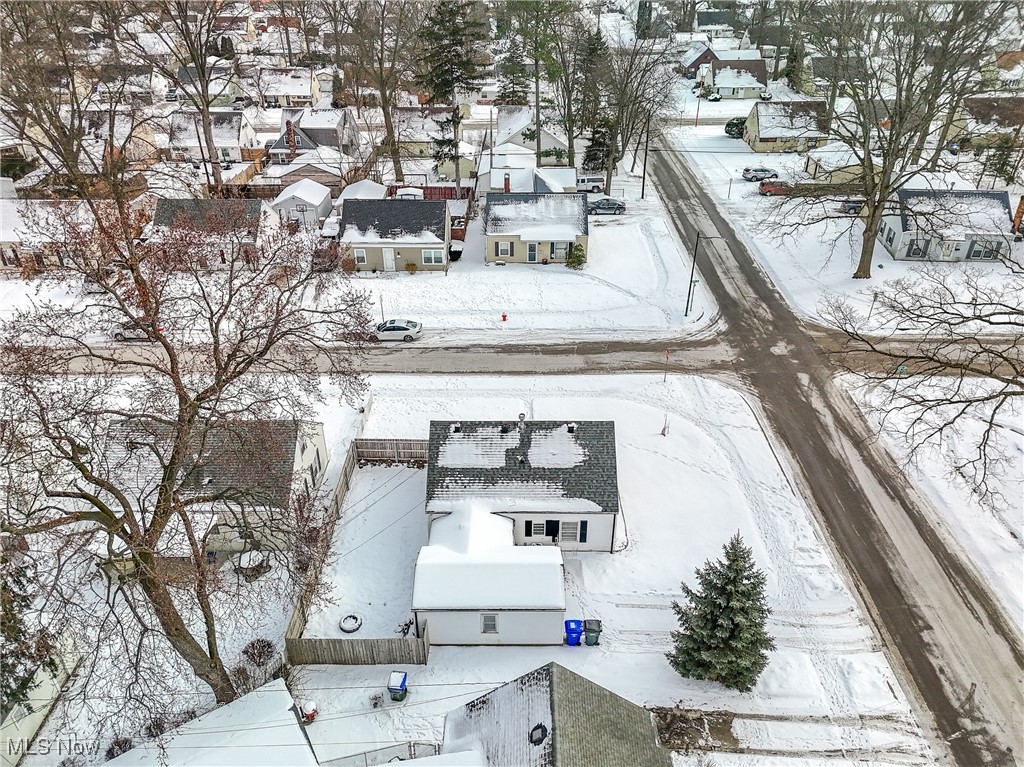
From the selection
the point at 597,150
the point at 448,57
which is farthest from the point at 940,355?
the point at 448,57

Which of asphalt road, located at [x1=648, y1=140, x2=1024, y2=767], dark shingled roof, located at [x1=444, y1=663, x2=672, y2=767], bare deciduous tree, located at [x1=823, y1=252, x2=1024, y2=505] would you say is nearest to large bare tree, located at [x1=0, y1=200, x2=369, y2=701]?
dark shingled roof, located at [x1=444, y1=663, x2=672, y2=767]

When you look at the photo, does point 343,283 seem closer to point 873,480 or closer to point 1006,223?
point 873,480

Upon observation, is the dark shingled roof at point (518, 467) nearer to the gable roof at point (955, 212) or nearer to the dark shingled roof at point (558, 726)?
the dark shingled roof at point (558, 726)

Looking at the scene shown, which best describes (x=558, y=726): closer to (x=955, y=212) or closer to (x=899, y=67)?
(x=899, y=67)

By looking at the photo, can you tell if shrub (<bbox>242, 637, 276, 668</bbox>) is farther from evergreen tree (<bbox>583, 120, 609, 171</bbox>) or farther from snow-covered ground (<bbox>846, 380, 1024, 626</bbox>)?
evergreen tree (<bbox>583, 120, 609, 171</bbox>)

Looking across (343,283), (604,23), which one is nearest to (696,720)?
(343,283)

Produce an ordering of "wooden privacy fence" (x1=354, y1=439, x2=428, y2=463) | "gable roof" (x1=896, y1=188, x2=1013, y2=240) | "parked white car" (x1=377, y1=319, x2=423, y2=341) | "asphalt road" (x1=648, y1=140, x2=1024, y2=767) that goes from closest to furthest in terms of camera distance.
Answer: "asphalt road" (x1=648, y1=140, x2=1024, y2=767), "wooden privacy fence" (x1=354, y1=439, x2=428, y2=463), "parked white car" (x1=377, y1=319, x2=423, y2=341), "gable roof" (x1=896, y1=188, x2=1013, y2=240)

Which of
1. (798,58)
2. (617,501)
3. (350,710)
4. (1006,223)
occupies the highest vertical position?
(798,58)
